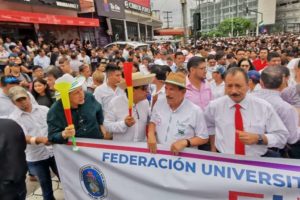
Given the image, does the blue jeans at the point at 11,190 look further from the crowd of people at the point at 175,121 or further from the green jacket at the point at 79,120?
the green jacket at the point at 79,120

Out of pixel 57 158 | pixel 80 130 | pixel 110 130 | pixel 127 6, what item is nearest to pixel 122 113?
pixel 110 130

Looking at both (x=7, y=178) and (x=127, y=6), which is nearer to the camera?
(x=7, y=178)

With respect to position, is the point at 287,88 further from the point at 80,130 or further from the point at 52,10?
the point at 52,10

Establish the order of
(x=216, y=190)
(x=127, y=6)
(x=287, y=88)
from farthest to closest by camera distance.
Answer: (x=127, y=6) < (x=287, y=88) < (x=216, y=190)

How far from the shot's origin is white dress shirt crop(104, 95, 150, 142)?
3543 mm

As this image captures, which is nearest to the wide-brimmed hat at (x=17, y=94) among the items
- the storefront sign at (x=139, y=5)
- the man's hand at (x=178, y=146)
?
the man's hand at (x=178, y=146)

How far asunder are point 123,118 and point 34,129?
1.13 metres

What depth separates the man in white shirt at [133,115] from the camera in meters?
3.49

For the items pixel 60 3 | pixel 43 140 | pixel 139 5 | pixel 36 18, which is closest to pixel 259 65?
pixel 43 140

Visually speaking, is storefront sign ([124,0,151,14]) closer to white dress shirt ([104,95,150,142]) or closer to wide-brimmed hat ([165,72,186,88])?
white dress shirt ([104,95,150,142])

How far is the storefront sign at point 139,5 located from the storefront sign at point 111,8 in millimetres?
4002

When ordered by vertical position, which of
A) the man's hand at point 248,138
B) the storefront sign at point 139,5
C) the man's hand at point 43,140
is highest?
the storefront sign at point 139,5

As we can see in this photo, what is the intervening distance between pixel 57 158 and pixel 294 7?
12291 cm

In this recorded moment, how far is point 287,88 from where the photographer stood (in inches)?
159
